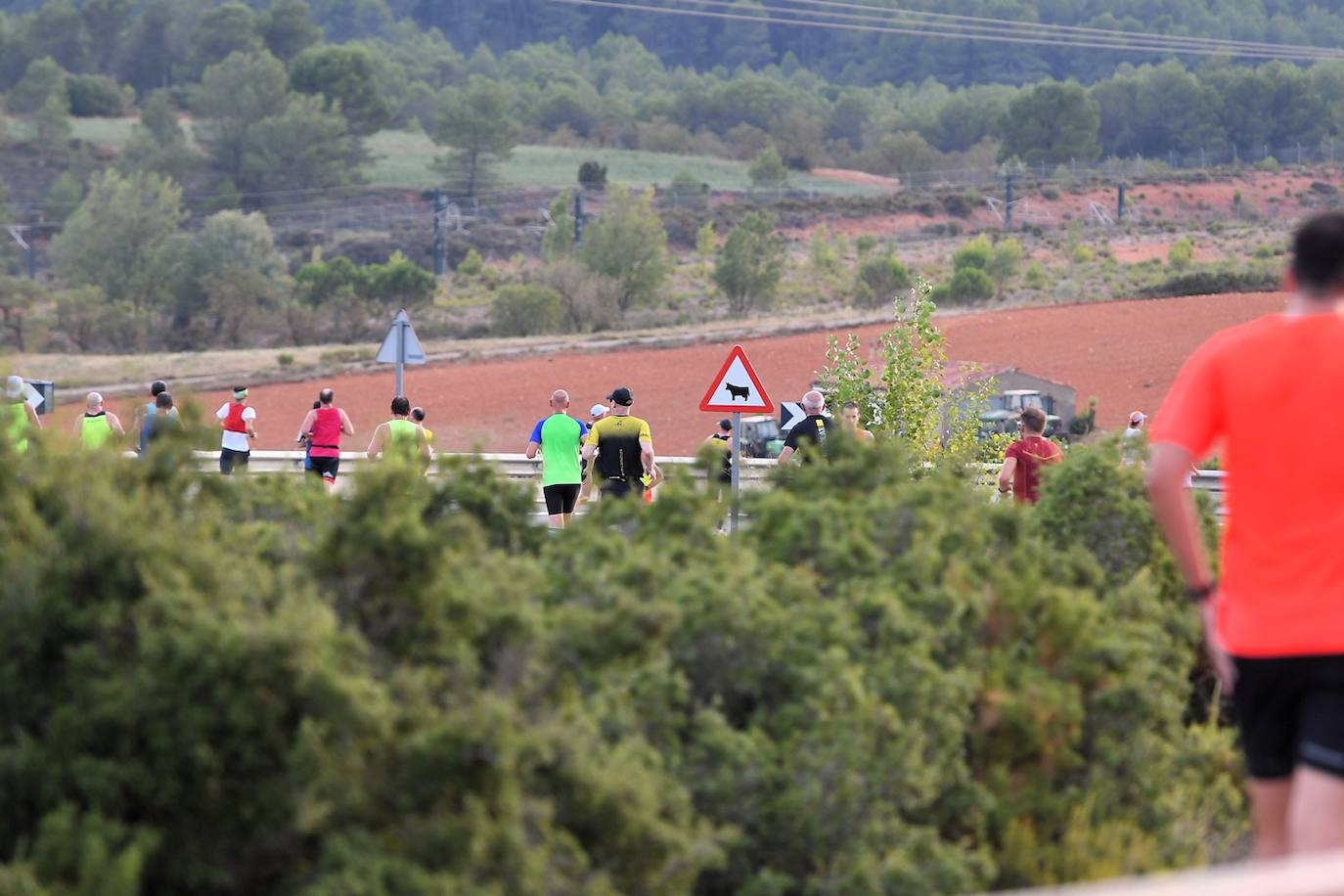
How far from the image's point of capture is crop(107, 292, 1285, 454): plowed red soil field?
46938 millimetres

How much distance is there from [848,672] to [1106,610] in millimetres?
1398

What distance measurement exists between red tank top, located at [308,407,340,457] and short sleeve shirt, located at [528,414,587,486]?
317 cm

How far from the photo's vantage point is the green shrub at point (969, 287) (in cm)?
6875

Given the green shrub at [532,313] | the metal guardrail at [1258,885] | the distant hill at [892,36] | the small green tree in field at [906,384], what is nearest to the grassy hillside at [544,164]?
the green shrub at [532,313]

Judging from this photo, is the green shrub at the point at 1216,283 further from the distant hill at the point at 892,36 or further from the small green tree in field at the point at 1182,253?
the distant hill at the point at 892,36

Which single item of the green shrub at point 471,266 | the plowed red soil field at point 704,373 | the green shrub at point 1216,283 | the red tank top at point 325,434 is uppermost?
the green shrub at point 471,266

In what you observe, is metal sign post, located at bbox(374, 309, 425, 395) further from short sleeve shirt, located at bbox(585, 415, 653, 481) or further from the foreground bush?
the foreground bush

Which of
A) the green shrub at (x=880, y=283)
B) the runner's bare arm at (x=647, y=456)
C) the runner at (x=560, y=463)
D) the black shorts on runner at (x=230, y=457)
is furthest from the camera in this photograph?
the green shrub at (x=880, y=283)

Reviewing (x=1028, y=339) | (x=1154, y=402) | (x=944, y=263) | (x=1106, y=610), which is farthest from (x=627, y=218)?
(x=1106, y=610)

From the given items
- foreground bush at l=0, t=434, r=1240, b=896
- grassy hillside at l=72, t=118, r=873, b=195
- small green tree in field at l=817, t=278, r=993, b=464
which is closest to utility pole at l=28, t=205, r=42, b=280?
grassy hillside at l=72, t=118, r=873, b=195

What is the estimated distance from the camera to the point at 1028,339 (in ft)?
186

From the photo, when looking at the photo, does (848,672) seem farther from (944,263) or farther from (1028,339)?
(944,263)

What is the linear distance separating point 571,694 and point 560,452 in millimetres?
10726

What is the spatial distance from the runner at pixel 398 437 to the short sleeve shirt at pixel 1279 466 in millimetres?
2257
